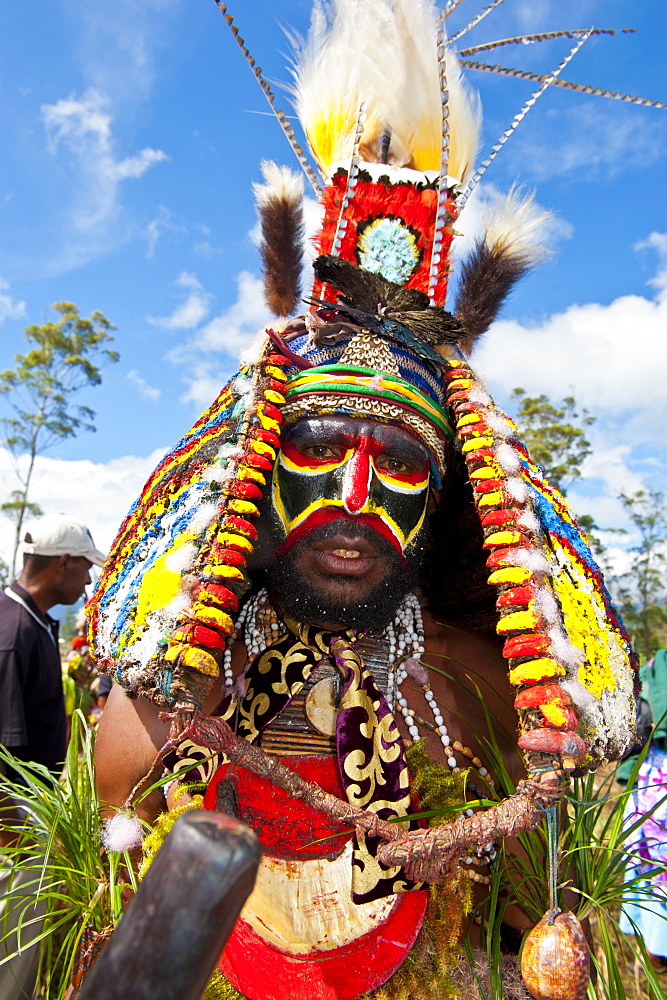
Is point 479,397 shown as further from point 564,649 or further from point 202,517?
point 202,517

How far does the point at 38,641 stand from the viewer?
3279 millimetres

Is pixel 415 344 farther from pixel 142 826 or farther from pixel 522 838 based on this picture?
pixel 142 826

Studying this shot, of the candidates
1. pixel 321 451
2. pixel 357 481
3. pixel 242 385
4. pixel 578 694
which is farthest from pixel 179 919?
pixel 242 385

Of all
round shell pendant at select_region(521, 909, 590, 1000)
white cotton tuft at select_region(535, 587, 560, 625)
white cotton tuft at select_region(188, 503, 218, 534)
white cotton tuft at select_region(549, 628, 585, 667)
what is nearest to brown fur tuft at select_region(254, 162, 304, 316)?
white cotton tuft at select_region(188, 503, 218, 534)

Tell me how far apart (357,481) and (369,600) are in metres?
0.37

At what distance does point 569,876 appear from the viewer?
1826mm

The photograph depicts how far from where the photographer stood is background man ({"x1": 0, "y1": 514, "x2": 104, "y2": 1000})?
3.00 m

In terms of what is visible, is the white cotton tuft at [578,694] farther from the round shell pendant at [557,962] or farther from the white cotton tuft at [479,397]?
the white cotton tuft at [479,397]

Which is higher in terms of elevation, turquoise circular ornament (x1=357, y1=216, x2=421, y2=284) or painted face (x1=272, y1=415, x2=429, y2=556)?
turquoise circular ornament (x1=357, y1=216, x2=421, y2=284)

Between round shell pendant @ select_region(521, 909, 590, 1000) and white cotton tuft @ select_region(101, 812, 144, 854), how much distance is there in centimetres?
102

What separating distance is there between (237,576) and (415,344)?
0.95m

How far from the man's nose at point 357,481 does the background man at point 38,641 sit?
1.75 m

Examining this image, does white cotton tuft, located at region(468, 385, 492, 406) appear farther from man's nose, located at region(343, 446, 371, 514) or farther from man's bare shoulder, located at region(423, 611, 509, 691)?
man's bare shoulder, located at region(423, 611, 509, 691)

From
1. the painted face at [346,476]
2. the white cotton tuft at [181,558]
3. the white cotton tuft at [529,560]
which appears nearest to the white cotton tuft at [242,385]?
the painted face at [346,476]
